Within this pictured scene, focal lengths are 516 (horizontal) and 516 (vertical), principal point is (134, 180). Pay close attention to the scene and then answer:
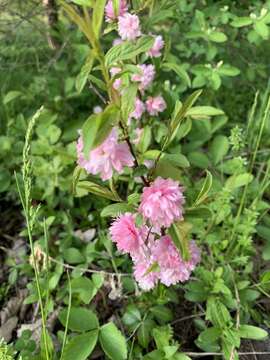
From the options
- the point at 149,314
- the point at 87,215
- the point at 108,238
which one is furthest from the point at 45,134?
the point at 149,314

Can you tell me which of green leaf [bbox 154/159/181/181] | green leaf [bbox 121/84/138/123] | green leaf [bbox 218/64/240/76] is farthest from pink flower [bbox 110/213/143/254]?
green leaf [bbox 218/64/240/76]

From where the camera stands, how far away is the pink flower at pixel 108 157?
938 millimetres

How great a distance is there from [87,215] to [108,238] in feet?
0.73

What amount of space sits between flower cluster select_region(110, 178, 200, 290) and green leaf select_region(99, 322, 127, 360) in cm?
13

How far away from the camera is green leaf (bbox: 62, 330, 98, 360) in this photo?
47.2 inches

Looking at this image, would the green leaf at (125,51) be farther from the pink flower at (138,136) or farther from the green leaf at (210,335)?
the green leaf at (210,335)

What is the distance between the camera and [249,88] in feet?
6.91

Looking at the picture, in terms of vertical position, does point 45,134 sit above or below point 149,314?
above

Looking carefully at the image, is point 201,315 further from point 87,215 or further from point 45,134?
point 45,134

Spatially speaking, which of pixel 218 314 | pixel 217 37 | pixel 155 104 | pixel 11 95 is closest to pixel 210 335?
pixel 218 314

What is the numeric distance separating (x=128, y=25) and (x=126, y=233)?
566 millimetres

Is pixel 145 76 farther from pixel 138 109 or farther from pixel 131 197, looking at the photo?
pixel 131 197

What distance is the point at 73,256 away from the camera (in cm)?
156

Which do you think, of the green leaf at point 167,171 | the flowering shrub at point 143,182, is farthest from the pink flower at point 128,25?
the green leaf at point 167,171
